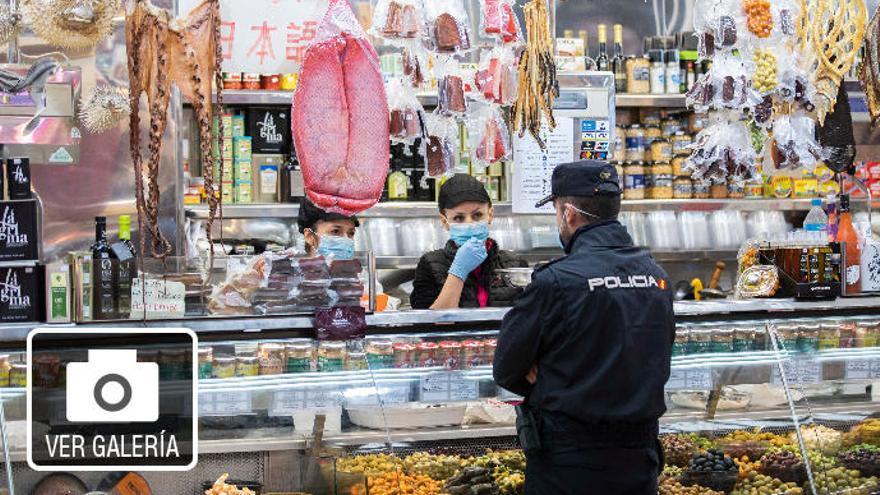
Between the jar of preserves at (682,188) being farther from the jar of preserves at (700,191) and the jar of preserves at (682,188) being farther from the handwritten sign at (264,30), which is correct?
the handwritten sign at (264,30)

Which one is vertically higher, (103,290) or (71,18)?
(71,18)

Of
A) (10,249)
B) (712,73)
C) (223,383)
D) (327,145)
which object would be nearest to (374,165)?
(327,145)

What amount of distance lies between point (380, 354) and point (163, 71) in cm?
115

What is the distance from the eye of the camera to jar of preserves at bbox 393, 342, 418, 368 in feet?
12.5

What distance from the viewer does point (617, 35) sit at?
7.34 m

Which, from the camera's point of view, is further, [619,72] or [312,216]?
[619,72]

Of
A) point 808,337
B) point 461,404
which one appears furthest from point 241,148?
point 808,337

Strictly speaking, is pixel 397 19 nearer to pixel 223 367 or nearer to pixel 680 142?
pixel 223 367

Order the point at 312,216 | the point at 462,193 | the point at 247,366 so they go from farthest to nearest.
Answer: the point at 462,193
the point at 312,216
the point at 247,366

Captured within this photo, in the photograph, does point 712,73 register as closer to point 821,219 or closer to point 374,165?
point 821,219

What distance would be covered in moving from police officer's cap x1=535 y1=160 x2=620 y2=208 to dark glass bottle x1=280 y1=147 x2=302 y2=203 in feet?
10.6

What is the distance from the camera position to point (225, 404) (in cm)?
351

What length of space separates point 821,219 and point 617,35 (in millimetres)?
2673

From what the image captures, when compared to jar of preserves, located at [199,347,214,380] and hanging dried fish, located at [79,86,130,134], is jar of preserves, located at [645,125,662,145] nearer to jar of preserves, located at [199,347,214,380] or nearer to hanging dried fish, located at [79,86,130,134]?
hanging dried fish, located at [79,86,130,134]
